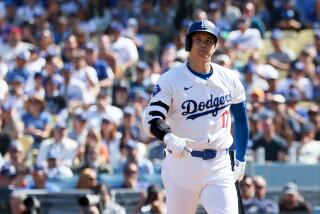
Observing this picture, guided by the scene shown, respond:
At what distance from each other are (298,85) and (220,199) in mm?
8514

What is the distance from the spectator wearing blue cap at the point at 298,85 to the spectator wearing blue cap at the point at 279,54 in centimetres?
91

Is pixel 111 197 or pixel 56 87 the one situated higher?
pixel 56 87

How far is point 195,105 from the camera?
7.29m

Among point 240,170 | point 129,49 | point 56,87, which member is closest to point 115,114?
point 56,87

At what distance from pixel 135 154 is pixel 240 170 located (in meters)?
5.54

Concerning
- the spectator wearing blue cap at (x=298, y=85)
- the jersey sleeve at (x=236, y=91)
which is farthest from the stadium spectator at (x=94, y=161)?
the jersey sleeve at (x=236, y=91)

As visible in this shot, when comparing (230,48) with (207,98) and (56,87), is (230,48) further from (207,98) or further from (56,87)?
(207,98)

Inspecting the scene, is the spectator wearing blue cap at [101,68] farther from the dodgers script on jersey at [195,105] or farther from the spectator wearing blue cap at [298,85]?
the dodgers script on jersey at [195,105]

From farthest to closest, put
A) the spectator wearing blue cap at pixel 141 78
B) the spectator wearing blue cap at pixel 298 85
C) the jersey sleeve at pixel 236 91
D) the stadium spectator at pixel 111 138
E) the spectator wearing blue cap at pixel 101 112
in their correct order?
the spectator wearing blue cap at pixel 141 78 → the spectator wearing blue cap at pixel 298 85 → the spectator wearing blue cap at pixel 101 112 → the stadium spectator at pixel 111 138 → the jersey sleeve at pixel 236 91

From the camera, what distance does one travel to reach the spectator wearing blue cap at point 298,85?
15.4 m

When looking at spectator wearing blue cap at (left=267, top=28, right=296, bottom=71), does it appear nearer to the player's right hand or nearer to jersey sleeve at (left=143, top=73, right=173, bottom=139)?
jersey sleeve at (left=143, top=73, right=173, bottom=139)

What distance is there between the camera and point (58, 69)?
16.3 metres

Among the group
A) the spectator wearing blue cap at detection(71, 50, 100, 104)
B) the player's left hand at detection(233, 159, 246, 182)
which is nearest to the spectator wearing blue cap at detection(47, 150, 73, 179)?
the spectator wearing blue cap at detection(71, 50, 100, 104)

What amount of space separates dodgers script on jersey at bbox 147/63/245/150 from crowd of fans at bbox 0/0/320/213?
497 centimetres
